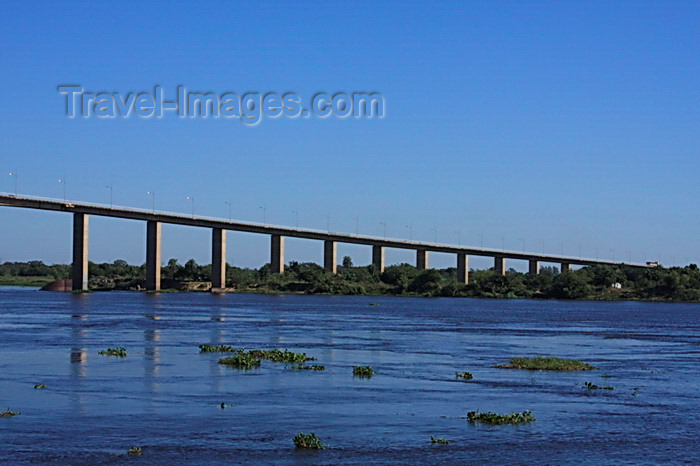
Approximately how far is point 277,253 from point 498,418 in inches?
6222

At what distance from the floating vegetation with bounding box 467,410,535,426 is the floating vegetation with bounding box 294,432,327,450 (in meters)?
5.67

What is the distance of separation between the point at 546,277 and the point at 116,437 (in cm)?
18054

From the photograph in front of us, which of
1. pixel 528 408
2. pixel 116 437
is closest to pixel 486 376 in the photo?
pixel 528 408

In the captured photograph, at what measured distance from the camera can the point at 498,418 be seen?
27141mm

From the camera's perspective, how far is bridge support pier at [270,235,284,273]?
600 feet

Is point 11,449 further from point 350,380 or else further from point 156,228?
point 156,228

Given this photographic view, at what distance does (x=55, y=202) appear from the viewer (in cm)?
14438

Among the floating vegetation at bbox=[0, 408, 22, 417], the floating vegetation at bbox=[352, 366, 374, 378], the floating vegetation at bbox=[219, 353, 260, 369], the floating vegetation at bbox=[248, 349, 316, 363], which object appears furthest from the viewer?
the floating vegetation at bbox=[248, 349, 316, 363]

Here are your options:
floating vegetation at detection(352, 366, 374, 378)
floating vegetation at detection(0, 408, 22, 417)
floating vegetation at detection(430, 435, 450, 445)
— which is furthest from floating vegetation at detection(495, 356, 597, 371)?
floating vegetation at detection(0, 408, 22, 417)

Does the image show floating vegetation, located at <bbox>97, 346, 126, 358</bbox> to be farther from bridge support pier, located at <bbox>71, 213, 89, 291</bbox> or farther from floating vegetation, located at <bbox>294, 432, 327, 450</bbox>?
bridge support pier, located at <bbox>71, 213, 89, 291</bbox>

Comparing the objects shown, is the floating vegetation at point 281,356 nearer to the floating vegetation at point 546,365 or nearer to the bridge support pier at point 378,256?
the floating vegetation at point 546,365

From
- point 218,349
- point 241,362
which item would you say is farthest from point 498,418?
point 218,349

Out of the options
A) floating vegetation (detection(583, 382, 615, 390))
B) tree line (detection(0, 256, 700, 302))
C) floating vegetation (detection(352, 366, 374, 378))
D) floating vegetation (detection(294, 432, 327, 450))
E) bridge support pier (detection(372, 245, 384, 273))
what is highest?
bridge support pier (detection(372, 245, 384, 273))

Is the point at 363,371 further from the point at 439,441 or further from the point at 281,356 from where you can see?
the point at 439,441
